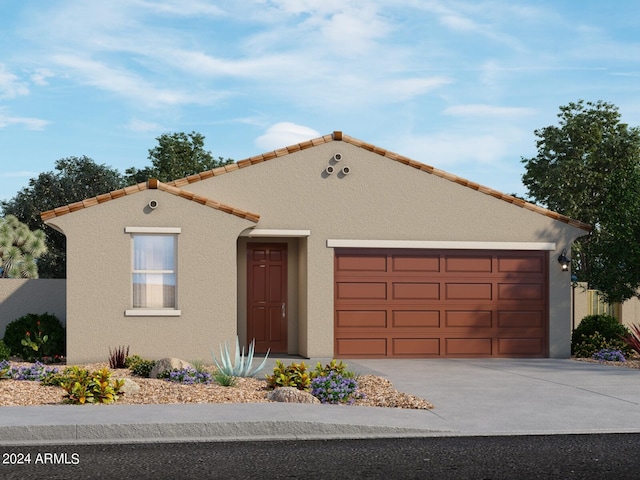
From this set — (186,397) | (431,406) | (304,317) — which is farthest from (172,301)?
(431,406)

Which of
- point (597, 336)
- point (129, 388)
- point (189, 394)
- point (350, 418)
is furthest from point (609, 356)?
point (129, 388)

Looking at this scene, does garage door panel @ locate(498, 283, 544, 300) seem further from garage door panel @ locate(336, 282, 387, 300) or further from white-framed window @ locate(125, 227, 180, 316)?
white-framed window @ locate(125, 227, 180, 316)

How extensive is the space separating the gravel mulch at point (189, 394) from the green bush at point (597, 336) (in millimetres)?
8069

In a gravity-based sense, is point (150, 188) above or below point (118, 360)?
above

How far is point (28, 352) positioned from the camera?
17.3 m

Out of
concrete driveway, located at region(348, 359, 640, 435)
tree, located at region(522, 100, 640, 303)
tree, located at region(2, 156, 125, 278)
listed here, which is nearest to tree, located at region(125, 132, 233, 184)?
tree, located at region(2, 156, 125, 278)

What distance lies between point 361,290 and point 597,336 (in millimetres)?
5594

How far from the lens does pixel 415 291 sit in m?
18.9

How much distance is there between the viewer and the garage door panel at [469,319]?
19.0 metres

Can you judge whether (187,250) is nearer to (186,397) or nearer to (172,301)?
(172,301)

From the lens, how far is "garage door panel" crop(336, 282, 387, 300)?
18.5 meters

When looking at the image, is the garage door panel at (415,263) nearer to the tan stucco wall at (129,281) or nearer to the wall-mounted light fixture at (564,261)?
the wall-mounted light fixture at (564,261)

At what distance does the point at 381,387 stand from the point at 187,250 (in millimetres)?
5871

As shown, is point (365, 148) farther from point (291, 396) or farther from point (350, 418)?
point (350, 418)
